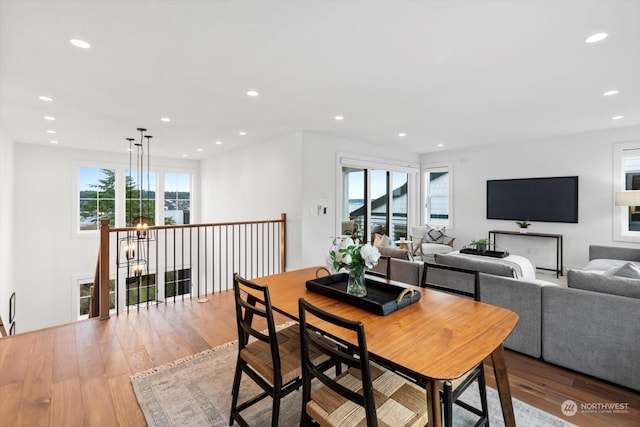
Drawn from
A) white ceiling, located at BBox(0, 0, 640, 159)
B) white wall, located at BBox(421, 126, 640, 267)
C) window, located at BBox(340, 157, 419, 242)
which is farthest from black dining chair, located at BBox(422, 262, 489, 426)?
white wall, located at BBox(421, 126, 640, 267)

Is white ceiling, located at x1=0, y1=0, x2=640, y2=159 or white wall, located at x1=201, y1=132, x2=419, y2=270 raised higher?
white ceiling, located at x1=0, y1=0, x2=640, y2=159

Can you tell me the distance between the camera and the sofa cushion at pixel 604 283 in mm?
2236

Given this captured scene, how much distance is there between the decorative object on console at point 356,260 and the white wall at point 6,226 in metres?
5.41

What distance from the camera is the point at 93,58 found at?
8.38 ft

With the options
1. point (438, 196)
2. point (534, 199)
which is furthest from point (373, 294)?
point (438, 196)

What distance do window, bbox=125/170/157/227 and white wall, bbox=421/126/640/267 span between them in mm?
7189

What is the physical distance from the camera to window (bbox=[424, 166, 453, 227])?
292 inches

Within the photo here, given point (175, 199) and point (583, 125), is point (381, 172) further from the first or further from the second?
point (175, 199)

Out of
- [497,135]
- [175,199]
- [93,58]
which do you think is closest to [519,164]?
[497,135]

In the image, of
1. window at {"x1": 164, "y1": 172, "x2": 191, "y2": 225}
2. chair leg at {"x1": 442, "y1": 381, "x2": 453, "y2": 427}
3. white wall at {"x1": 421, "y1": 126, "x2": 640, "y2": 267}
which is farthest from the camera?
window at {"x1": 164, "y1": 172, "x2": 191, "y2": 225}

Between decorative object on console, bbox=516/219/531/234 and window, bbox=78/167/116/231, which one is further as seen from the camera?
window, bbox=78/167/116/231

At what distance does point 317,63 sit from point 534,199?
552 centimetres

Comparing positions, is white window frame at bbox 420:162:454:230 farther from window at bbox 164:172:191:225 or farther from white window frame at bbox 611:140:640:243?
window at bbox 164:172:191:225

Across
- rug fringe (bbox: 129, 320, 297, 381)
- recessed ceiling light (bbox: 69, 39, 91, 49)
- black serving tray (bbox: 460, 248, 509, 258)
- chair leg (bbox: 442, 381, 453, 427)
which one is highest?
recessed ceiling light (bbox: 69, 39, 91, 49)
